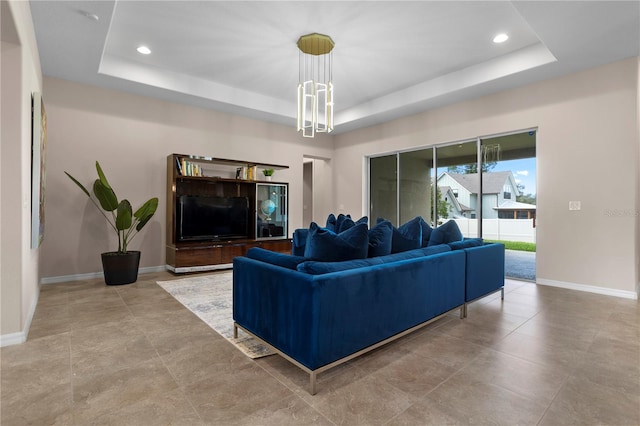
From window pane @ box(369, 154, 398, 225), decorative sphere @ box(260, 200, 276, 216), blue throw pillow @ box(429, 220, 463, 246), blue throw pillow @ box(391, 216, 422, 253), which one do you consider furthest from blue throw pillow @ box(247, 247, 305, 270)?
window pane @ box(369, 154, 398, 225)

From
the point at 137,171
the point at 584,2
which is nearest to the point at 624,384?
the point at 584,2

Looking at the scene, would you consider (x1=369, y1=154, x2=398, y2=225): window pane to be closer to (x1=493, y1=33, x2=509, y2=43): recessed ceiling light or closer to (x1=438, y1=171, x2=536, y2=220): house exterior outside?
(x1=438, y1=171, x2=536, y2=220): house exterior outside

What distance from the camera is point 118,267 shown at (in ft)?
14.0

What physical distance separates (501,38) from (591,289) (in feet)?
11.3

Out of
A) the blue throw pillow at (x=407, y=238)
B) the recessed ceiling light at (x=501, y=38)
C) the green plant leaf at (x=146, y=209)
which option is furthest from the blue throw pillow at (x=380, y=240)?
the green plant leaf at (x=146, y=209)

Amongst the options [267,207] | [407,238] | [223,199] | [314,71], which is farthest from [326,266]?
[267,207]

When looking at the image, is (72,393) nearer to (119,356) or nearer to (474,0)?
(119,356)

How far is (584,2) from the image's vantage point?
282 cm

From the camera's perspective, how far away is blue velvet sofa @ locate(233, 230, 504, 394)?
1806 mm

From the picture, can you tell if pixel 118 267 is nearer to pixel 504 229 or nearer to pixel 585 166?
pixel 504 229

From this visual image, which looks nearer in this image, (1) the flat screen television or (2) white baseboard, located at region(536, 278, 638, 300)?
(2) white baseboard, located at region(536, 278, 638, 300)

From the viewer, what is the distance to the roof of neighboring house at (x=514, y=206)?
188 inches

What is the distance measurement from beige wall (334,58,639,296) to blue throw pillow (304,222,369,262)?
3.67 m

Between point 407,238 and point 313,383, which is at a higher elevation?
point 407,238
